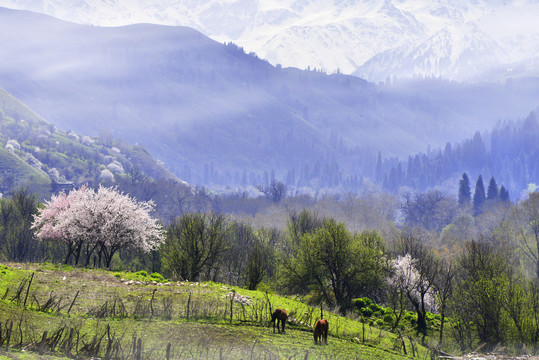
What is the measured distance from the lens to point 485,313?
168 ft

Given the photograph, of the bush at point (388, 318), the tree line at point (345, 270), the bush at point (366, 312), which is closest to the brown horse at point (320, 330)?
the tree line at point (345, 270)

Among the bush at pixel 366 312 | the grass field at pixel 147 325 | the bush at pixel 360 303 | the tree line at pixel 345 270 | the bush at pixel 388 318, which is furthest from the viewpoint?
the bush at pixel 360 303

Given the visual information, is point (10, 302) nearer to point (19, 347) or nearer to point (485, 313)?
point (19, 347)

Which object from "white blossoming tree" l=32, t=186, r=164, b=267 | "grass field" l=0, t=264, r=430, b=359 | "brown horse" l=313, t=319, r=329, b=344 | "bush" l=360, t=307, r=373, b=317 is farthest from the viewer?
"white blossoming tree" l=32, t=186, r=164, b=267

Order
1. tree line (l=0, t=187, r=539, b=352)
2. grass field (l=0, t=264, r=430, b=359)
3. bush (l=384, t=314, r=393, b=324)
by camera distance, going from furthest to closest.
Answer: bush (l=384, t=314, r=393, b=324) < tree line (l=0, t=187, r=539, b=352) < grass field (l=0, t=264, r=430, b=359)

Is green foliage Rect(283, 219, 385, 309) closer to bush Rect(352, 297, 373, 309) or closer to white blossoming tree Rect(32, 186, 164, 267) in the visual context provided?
bush Rect(352, 297, 373, 309)

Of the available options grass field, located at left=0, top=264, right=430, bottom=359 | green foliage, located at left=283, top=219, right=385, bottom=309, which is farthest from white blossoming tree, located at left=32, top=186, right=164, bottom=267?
green foliage, located at left=283, top=219, right=385, bottom=309

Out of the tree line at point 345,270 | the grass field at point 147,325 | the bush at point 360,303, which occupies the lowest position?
the grass field at point 147,325

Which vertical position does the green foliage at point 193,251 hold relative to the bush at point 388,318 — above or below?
above

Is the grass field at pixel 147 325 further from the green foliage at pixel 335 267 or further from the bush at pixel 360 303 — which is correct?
the green foliage at pixel 335 267

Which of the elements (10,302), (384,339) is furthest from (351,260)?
(10,302)

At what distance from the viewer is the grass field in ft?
75.2

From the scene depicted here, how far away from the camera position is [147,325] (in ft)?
94.1

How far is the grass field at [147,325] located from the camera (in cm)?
2291
